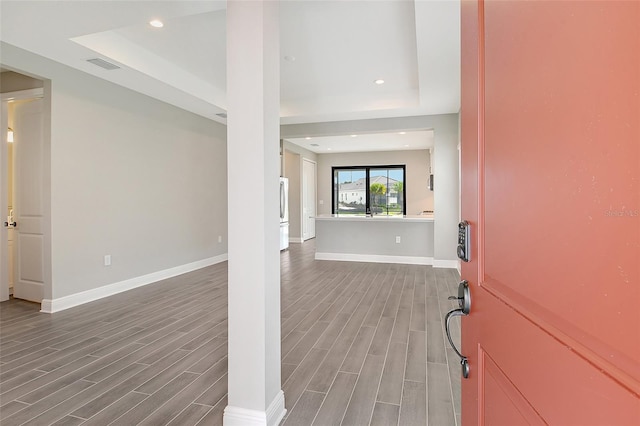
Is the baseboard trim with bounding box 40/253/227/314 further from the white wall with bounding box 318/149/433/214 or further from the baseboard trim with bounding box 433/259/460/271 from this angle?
the white wall with bounding box 318/149/433/214

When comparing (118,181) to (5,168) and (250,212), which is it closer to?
(5,168)

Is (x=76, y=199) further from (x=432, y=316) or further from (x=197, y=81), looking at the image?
(x=432, y=316)

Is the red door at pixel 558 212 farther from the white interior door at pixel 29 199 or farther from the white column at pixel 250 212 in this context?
the white interior door at pixel 29 199

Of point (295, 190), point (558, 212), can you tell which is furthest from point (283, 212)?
point (558, 212)

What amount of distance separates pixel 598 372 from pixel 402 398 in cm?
195

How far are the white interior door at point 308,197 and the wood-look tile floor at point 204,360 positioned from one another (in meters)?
5.49

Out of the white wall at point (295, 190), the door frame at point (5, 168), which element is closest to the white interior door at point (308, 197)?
the white wall at point (295, 190)

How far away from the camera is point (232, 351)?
180 centimetres

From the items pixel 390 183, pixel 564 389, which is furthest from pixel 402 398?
pixel 390 183

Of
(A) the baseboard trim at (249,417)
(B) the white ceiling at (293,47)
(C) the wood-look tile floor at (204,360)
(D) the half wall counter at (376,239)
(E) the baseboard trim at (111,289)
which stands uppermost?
(B) the white ceiling at (293,47)

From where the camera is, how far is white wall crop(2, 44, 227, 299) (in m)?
3.80

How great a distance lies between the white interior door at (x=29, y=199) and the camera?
397 centimetres

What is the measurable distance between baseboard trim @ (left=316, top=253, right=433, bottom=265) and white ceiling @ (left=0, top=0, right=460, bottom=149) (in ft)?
8.67

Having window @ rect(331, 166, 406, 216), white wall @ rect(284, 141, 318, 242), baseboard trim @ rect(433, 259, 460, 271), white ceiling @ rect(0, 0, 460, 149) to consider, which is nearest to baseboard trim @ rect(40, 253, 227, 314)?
white ceiling @ rect(0, 0, 460, 149)
